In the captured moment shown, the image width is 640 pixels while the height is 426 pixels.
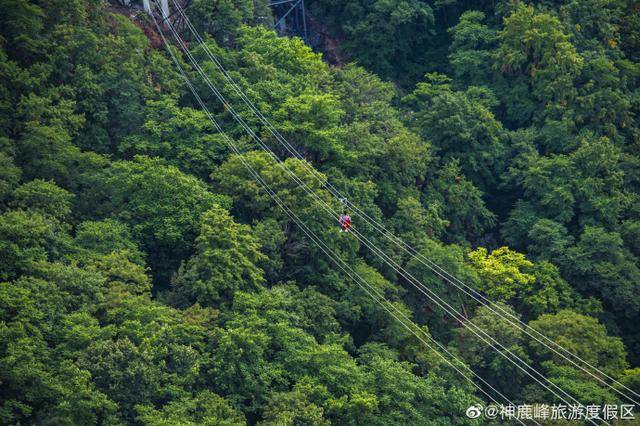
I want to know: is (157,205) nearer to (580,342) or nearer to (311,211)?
(311,211)

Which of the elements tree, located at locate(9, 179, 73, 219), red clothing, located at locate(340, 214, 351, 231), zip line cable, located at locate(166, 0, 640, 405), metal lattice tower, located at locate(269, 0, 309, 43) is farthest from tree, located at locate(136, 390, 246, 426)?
metal lattice tower, located at locate(269, 0, 309, 43)

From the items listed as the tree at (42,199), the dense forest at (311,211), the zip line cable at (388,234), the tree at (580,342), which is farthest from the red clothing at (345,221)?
the tree at (42,199)

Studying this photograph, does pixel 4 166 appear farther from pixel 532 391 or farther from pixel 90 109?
pixel 532 391

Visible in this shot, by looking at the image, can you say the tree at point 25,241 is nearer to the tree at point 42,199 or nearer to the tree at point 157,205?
the tree at point 42,199

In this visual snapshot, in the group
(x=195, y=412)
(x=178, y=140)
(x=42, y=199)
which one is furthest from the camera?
(x=178, y=140)

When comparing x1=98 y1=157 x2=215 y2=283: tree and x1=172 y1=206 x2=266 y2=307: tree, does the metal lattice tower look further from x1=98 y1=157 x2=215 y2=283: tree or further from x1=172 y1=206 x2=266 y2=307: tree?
x1=172 y1=206 x2=266 y2=307: tree

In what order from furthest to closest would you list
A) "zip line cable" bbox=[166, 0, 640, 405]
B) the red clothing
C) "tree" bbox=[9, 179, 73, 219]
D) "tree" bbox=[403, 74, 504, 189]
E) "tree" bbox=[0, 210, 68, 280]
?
"tree" bbox=[403, 74, 504, 189] → "zip line cable" bbox=[166, 0, 640, 405] → the red clothing → "tree" bbox=[9, 179, 73, 219] → "tree" bbox=[0, 210, 68, 280]

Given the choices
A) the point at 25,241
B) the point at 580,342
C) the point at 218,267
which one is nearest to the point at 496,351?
the point at 580,342

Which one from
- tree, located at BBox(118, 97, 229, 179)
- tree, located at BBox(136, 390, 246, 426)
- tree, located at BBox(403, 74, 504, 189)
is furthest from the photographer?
tree, located at BBox(403, 74, 504, 189)

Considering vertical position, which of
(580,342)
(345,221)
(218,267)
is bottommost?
(580,342)
